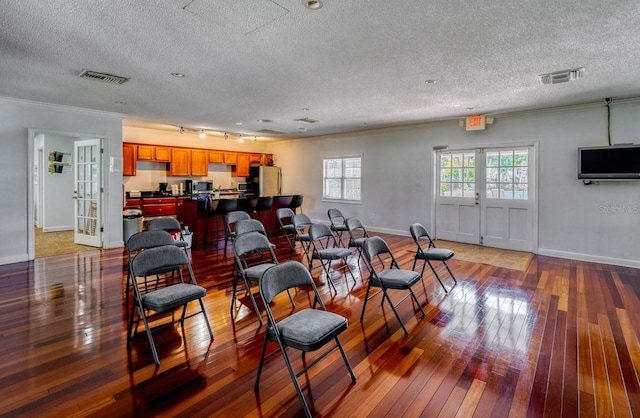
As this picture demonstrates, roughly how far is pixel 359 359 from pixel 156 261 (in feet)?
5.99

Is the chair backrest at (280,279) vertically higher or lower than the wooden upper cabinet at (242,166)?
lower

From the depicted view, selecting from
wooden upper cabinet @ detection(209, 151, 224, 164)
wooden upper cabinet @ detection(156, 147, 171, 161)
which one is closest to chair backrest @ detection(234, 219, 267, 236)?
wooden upper cabinet @ detection(156, 147, 171, 161)

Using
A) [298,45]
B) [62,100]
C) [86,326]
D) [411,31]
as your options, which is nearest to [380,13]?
[411,31]

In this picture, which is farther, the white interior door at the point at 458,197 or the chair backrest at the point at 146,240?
the white interior door at the point at 458,197

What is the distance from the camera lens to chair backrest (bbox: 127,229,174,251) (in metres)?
3.40

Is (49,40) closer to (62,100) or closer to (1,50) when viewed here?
(1,50)

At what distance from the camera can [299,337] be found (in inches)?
77.7

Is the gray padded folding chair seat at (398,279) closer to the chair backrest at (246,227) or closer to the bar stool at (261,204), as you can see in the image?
the chair backrest at (246,227)

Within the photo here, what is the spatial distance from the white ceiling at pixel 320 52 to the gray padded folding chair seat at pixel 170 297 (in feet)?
7.15

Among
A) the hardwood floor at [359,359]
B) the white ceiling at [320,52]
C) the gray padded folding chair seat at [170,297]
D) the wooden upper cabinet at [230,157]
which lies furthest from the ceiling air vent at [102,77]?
the wooden upper cabinet at [230,157]

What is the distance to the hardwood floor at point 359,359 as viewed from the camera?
2002mm

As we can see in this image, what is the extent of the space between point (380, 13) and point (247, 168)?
8361 millimetres

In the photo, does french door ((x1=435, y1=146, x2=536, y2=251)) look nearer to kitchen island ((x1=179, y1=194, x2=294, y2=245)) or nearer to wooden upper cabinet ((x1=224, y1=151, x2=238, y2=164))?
kitchen island ((x1=179, y1=194, x2=294, y2=245))

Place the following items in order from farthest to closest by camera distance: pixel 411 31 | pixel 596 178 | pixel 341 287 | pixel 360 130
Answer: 1. pixel 360 130
2. pixel 596 178
3. pixel 341 287
4. pixel 411 31
